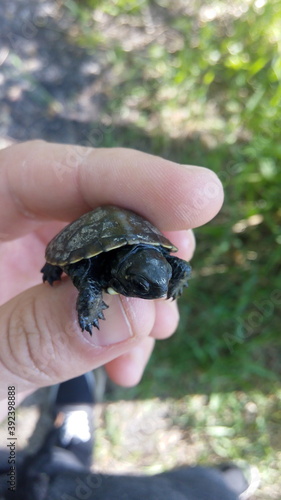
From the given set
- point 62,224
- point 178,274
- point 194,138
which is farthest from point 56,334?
point 194,138

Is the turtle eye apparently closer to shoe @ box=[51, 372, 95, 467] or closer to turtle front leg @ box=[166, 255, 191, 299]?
turtle front leg @ box=[166, 255, 191, 299]

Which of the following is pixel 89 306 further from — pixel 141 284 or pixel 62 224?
pixel 62 224

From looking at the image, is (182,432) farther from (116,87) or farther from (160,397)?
(116,87)

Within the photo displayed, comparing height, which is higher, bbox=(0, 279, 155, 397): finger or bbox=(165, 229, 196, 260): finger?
bbox=(0, 279, 155, 397): finger

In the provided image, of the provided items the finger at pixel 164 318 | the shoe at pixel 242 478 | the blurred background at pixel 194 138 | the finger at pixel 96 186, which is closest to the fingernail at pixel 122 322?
the finger at pixel 96 186

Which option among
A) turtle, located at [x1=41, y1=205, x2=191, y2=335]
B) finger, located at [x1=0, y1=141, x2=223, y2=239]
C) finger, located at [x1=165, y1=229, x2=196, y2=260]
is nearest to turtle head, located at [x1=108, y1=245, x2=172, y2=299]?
turtle, located at [x1=41, y1=205, x2=191, y2=335]

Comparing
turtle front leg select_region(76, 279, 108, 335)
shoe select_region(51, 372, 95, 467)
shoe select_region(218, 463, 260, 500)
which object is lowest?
shoe select_region(218, 463, 260, 500)
